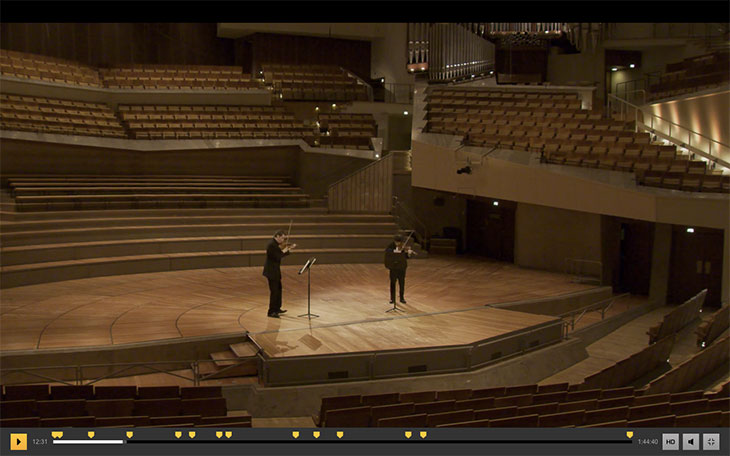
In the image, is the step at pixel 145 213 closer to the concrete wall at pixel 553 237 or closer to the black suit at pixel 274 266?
the concrete wall at pixel 553 237

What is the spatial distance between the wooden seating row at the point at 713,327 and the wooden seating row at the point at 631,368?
1.55 feet

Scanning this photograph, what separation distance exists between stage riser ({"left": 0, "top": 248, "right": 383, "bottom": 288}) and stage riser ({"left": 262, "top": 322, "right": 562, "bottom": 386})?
4.09m

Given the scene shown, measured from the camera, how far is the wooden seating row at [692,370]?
518 cm

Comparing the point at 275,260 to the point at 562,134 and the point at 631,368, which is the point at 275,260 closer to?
the point at 631,368

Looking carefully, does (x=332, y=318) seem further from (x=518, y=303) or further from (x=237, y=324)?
(x=518, y=303)

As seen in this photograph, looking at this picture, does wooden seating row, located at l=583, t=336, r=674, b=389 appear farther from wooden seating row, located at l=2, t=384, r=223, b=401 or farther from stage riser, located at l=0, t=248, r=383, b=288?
stage riser, located at l=0, t=248, r=383, b=288

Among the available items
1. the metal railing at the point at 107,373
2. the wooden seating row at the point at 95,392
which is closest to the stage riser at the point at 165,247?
the metal railing at the point at 107,373

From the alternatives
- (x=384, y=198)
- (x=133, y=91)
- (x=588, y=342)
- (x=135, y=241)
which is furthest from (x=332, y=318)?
(x=133, y=91)

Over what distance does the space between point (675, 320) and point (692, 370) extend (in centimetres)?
196

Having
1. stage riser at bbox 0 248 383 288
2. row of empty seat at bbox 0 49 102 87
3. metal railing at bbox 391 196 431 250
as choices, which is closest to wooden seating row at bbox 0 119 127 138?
row of empty seat at bbox 0 49 102 87

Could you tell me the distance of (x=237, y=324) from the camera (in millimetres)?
6695

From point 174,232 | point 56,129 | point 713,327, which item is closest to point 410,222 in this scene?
point 174,232

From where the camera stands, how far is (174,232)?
10.0 m

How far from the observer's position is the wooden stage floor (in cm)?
614
